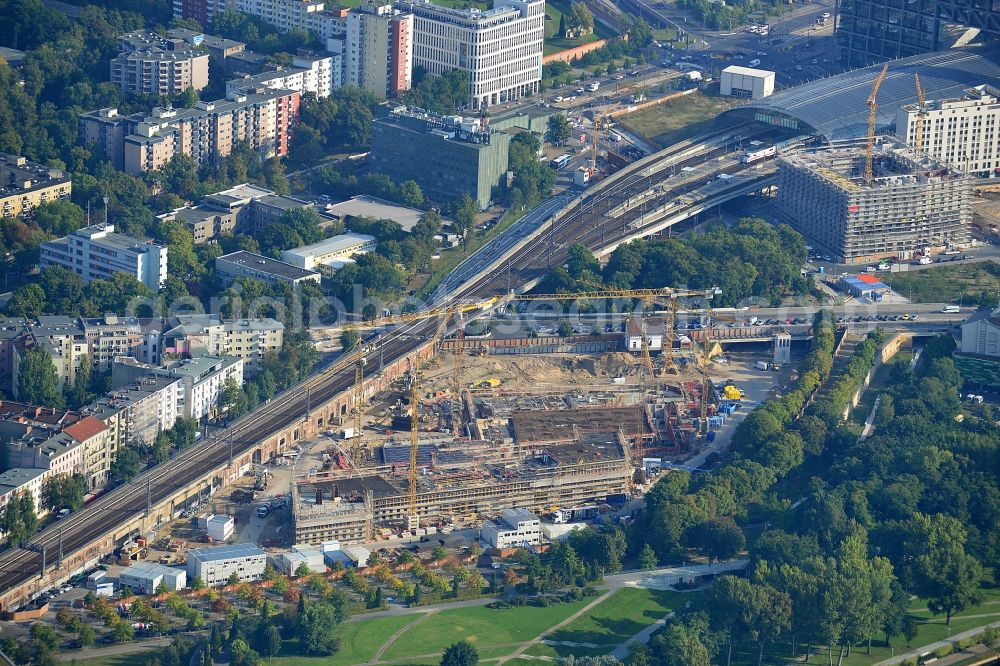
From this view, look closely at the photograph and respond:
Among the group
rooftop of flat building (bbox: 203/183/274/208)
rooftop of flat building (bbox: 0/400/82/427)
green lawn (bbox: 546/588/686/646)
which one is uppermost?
rooftop of flat building (bbox: 203/183/274/208)

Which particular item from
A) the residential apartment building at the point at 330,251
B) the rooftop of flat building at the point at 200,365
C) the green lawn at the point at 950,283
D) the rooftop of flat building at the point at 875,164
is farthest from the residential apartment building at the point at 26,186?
the green lawn at the point at 950,283

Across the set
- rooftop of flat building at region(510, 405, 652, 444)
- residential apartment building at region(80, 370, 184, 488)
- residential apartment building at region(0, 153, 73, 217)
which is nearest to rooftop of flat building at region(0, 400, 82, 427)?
residential apartment building at region(80, 370, 184, 488)

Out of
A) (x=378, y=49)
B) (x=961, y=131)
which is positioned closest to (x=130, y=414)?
(x=378, y=49)

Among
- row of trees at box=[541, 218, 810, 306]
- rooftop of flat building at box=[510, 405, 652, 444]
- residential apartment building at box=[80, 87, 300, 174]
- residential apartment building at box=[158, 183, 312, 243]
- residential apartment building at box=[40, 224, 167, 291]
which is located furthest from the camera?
residential apartment building at box=[80, 87, 300, 174]

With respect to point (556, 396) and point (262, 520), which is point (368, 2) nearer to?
point (556, 396)

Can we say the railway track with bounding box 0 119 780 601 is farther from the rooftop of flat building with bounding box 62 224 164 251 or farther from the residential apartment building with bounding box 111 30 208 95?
the residential apartment building with bounding box 111 30 208 95

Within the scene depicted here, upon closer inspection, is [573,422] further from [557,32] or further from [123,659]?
[557,32]
